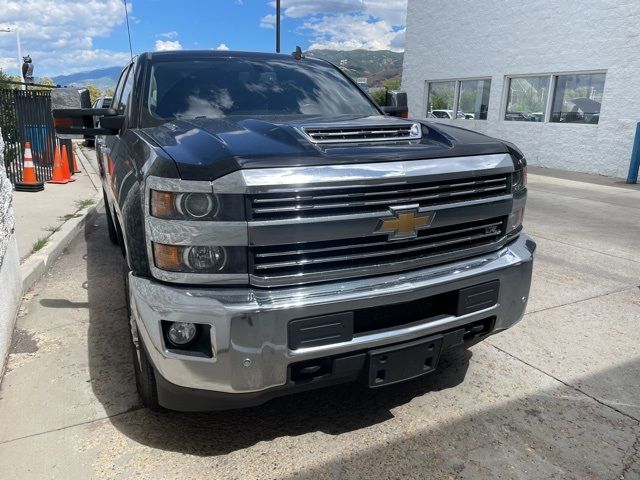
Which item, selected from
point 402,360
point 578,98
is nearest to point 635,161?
point 578,98

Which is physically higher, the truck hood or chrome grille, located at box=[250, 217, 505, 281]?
the truck hood

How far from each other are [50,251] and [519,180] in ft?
15.2

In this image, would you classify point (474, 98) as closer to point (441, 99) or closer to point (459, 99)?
point (459, 99)

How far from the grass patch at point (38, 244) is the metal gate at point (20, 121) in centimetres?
422

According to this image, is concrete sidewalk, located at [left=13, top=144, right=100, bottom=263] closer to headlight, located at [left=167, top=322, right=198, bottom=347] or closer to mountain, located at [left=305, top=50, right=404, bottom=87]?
mountain, located at [left=305, top=50, right=404, bottom=87]

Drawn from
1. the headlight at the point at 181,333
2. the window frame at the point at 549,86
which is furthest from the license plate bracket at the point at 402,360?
the window frame at the point at 549,86

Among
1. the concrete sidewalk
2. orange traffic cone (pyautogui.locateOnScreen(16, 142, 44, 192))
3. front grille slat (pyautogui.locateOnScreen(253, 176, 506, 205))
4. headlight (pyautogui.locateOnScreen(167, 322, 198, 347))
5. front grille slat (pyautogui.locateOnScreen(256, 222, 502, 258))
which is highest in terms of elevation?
front grille slat (pyautogui.locateOnScreen(253, 176, 506, 205))

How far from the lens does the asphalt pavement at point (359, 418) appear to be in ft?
7.61

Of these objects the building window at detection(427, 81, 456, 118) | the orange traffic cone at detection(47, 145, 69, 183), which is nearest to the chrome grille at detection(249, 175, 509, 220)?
the orange traffic cone at detection(47, 145, 69, 183)

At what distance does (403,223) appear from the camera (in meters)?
2.26

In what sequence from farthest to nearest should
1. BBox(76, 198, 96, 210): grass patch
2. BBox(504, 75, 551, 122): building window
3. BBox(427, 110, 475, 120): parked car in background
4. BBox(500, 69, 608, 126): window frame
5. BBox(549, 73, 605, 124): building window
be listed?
BBox(427, 110, 475, 120): parked car in background
BBox(504, 75, 551, 122): building window
BBox(500, 69, 608, 126): window frame
BBox(549, 73, 605, 124): building window
BBox(76, 198, 96, 210): grass patch

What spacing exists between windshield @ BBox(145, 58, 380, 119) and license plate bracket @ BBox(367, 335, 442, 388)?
68.5 inches

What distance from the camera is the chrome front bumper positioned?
200 cm

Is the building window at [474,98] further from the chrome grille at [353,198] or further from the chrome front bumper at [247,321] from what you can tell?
the chrome front bumper at [247,321]
